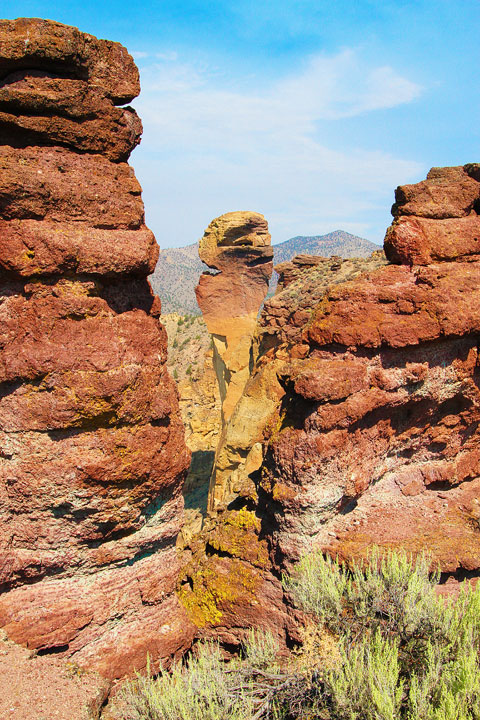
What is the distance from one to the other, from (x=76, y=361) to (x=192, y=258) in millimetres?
134130

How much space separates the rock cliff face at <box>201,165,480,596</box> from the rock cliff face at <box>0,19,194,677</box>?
56.1 inches

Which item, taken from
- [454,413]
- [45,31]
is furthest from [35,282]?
[454,413]

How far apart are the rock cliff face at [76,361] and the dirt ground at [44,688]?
0.52 ft

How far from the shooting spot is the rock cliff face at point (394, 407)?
18.9 ft

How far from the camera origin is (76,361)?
489 centimetres

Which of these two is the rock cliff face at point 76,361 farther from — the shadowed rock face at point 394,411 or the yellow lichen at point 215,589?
the shadowed rock face at point 394,411

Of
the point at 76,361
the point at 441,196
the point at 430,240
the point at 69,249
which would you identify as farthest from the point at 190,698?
the point at 441,196

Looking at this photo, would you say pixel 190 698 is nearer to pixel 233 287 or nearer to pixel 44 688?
pixel 44 688

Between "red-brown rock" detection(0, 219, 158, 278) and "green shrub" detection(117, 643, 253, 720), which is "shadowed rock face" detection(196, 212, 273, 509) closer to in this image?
"green shrub" detection(117, 643, 253, 720)

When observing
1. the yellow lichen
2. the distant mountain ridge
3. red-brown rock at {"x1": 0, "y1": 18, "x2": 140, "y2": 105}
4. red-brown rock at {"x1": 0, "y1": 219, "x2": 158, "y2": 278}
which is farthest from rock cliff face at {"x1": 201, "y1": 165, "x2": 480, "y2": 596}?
the distant mountain ridge

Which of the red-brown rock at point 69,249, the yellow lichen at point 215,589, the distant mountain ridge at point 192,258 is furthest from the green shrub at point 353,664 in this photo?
the distant mountain ridge at point 192,258

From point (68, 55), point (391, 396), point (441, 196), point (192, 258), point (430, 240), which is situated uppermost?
point (192, 258)

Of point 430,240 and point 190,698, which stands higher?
point 430,240

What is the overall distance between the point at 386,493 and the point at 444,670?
239 cm
